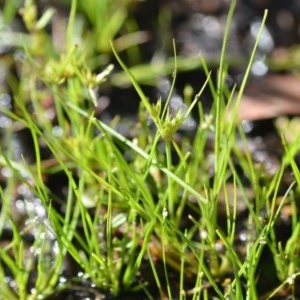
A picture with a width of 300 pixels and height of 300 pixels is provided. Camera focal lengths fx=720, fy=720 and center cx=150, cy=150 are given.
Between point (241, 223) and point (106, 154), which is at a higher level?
point (106, 154)

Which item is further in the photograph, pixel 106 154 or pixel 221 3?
pixel 221 3

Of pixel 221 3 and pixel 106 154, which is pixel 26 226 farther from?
pixel 221 3

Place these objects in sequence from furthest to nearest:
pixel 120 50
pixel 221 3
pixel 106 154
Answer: pixel 221 3, pixel 120 50, pixel 106 154

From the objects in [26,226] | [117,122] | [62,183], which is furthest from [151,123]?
[26,226]

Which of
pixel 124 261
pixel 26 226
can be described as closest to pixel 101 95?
pixel 26 226

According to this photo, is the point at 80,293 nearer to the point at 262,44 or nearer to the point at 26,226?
the point at 26,226

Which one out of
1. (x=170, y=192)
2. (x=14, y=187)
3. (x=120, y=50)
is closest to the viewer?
(x=170, y=192)
